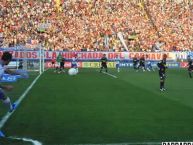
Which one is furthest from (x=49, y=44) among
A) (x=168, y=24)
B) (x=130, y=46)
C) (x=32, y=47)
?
(x=168, y=24)

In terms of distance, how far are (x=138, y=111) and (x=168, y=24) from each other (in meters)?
53.2

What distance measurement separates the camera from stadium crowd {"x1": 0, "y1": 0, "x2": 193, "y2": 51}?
61972 mm

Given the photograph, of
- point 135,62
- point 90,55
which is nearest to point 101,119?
point 135,62

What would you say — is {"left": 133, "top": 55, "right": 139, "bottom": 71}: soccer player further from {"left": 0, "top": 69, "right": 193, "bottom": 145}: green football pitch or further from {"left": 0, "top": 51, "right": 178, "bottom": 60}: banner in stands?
{"left": 0, "top": 69, "right": 193, "bottom": 145}: green football pitch

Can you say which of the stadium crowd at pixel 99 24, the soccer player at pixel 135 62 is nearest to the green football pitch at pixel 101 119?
the soccer player at pixel 135 62

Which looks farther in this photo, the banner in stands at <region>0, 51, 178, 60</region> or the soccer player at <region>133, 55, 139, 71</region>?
the banner in stands at <region>0, 51, 178, 60</region>

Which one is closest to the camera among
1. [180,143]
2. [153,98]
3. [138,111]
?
[180,143]

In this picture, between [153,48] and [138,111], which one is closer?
[138,111]

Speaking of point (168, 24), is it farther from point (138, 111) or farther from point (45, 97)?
point (138, 111)

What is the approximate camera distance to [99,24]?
65.6m

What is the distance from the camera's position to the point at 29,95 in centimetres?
2439

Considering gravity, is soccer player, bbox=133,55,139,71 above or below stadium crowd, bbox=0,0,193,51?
below

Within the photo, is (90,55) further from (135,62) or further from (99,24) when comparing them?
(135,62)

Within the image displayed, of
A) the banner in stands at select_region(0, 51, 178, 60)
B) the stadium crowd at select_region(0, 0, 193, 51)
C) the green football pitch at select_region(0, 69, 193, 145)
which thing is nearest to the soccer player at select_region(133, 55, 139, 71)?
the banner in stands at select_region(0, 51, 178, 60)
